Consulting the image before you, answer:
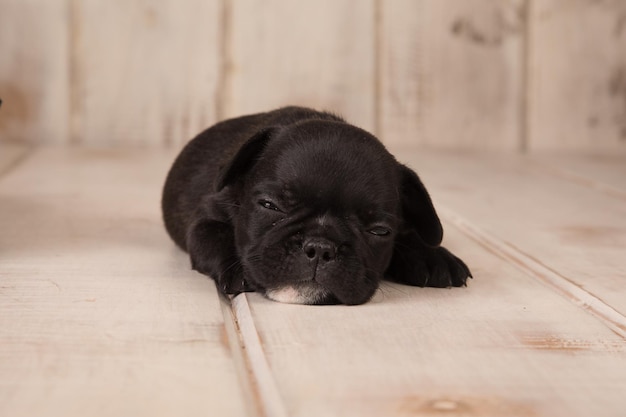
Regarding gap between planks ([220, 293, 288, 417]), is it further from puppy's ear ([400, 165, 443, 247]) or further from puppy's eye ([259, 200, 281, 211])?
puppy's ear ([400, 165, 443, 247])

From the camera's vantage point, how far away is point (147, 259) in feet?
7.75

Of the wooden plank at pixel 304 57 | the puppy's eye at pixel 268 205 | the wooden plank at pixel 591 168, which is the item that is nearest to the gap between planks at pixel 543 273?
the puppy's eye at pixel 268 205

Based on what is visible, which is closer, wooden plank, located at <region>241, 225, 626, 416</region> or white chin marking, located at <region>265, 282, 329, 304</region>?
wooden plank, located at <region>241, 225, 626, 416</region>

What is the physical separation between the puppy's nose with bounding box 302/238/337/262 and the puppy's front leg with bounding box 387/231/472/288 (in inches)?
11.9

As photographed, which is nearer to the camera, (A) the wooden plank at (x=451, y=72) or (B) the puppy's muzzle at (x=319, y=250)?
(B) the puppy's muzzle at (x=319, y=250)

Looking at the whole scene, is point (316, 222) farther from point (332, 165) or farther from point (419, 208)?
point (419, 208)

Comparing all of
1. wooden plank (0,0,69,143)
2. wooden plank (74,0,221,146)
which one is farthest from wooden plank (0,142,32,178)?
wooden plank (74,0,221,146)

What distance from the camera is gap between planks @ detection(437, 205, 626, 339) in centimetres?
191

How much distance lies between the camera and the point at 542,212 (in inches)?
121

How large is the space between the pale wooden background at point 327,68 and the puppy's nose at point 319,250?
255 cm

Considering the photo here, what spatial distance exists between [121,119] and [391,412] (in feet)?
10.9

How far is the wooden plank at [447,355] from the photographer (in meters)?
1.43

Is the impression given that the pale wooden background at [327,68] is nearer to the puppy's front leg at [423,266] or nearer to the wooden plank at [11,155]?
the wooden plank at [11,155]

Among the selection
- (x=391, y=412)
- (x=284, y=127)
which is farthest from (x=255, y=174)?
(x=391, y=412)
